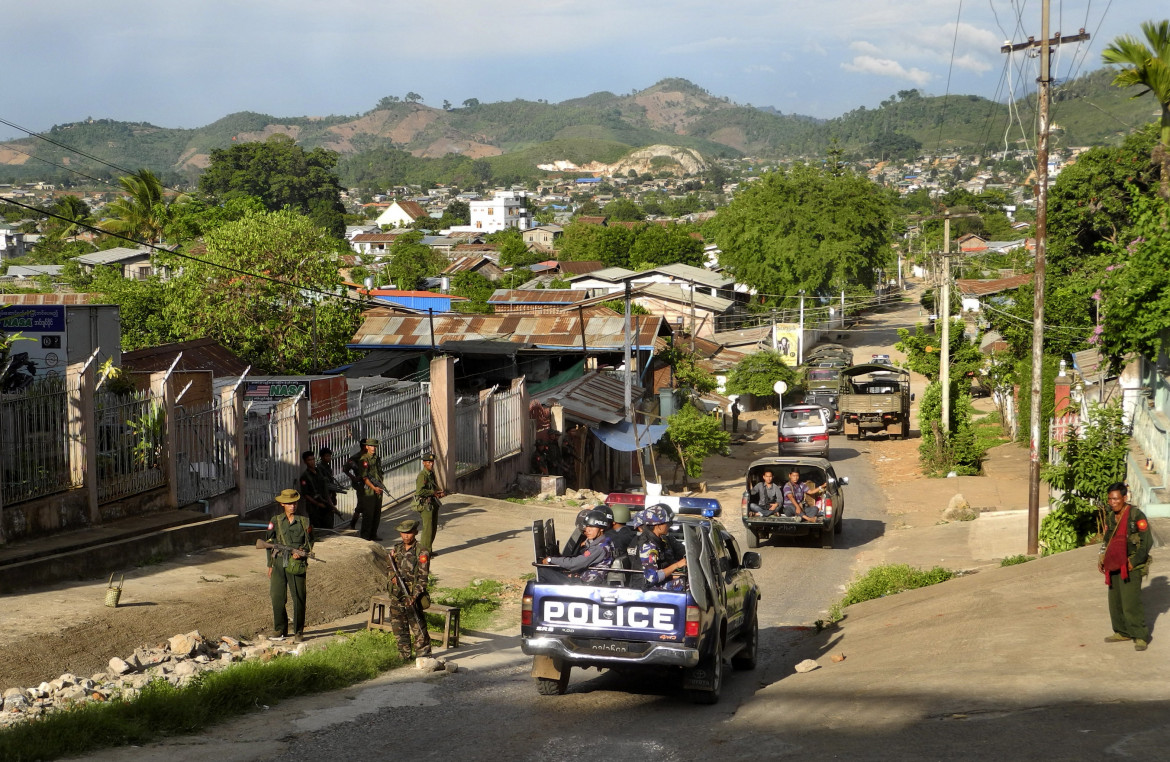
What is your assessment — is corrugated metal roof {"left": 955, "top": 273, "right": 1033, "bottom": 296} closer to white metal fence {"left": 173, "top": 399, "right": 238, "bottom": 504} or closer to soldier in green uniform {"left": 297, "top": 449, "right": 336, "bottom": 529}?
soldier in green uniform {"left": 297, "top": 449, "right": 336, "bottom": 529}

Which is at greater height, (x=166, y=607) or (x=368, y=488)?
(x=368, y=488)

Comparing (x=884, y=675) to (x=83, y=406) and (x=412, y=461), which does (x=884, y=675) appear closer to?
(x=83, y=406)

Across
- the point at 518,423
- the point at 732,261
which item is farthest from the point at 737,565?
the point at 732,261

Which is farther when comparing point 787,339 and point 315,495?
point 787,339

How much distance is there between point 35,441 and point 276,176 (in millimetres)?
143358

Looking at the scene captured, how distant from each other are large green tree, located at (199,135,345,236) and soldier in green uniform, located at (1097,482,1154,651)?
463 ft

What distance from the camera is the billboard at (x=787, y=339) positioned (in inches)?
2712

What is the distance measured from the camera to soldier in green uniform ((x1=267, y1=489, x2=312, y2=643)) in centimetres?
1173

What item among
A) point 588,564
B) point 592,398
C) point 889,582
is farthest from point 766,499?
point 592,398

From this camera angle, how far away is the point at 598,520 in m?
10.7

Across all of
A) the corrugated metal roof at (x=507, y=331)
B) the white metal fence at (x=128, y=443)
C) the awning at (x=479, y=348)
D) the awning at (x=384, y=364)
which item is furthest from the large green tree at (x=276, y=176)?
the white metal fence at (x=128, y=443)

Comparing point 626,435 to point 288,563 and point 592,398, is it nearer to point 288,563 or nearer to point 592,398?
point 592,398

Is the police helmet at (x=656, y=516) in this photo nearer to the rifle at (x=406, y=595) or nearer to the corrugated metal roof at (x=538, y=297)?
Result: the rifle at (x=406, y=595)

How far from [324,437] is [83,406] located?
20.0 feet
